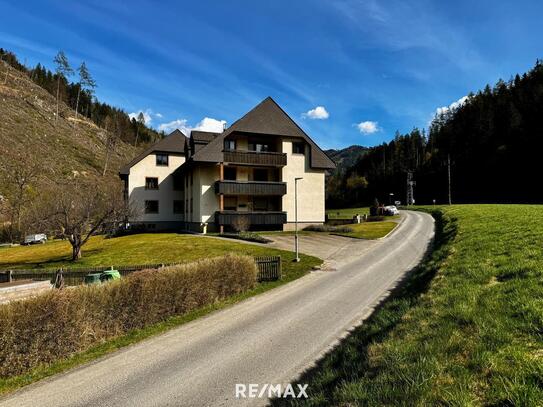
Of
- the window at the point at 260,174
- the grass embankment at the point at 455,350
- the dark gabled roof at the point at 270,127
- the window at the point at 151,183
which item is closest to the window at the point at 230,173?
the window at the point at 260,174

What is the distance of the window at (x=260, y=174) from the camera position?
139 ft

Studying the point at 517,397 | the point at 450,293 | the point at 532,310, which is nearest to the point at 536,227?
the point at 450,293

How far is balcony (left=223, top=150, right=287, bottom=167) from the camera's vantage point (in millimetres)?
38406

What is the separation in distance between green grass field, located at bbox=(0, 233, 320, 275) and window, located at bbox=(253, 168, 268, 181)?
480 inches

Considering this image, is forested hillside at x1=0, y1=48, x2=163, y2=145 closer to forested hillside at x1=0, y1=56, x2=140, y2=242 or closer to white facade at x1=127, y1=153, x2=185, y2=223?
forested hillside at x1=0, y1=56, x2=140, y2=242

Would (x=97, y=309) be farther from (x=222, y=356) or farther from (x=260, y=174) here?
(x=260, y=174)

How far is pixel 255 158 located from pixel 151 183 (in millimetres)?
16084

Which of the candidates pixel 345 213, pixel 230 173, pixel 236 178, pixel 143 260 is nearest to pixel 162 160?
pixel 230 173

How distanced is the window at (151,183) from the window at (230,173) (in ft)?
37.6

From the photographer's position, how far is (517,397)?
4047 millimetres

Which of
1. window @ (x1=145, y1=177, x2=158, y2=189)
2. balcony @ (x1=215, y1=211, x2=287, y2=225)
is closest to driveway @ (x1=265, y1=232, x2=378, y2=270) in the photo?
balcony @ (x1=215, y1=211, x2=287, y2=225)

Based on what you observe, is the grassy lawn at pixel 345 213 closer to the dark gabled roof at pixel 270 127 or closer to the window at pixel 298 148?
the dark gabled roof at pixel 270 127

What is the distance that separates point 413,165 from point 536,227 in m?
133

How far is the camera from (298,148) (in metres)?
42.7
